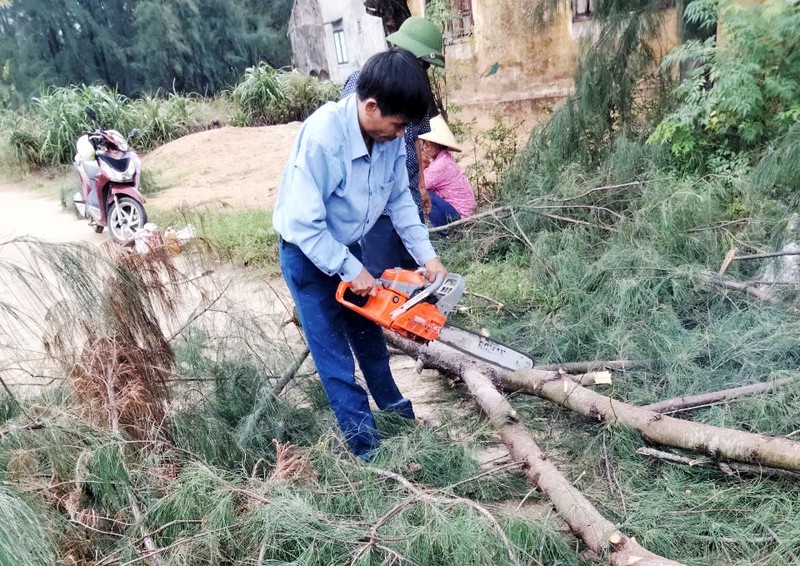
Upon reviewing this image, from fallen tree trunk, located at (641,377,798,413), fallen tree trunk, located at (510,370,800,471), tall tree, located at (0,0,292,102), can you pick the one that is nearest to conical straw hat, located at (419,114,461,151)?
fallen tree trunk, located at (510,370,800,471)

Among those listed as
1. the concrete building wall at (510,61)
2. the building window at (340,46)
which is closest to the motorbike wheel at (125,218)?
the concrete building wall at (510,61)

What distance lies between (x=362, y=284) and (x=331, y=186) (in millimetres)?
363

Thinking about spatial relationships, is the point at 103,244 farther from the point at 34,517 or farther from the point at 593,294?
the point at 593,294

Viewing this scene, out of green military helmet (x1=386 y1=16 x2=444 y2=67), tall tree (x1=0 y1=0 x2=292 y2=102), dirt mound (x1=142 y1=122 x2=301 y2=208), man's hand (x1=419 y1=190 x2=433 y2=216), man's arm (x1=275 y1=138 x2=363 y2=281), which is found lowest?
dirt mound (x1=142 y1=122 x2=301 y2=208)

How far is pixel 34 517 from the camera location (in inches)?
63.3

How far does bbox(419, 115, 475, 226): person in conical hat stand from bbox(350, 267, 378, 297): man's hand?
94.1 inches

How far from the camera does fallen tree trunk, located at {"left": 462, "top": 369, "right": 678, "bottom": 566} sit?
1771 mm

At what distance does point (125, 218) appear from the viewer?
6.66 metres

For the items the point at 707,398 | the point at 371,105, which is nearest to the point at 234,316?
the point at 371,105

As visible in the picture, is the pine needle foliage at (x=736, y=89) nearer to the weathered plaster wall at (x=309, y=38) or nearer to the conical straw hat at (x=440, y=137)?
the conical straw hat at (x=440, y=137)

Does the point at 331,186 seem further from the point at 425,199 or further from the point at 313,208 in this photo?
the point at 425,199

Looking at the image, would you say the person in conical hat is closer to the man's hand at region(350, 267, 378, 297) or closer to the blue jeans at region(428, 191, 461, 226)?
the blue jeans at region(428, 191, 461, 226)

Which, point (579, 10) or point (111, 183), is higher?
point (579, 10)

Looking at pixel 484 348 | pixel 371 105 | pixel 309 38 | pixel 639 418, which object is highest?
pixel 309 38
